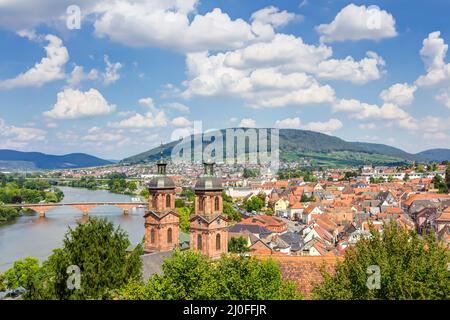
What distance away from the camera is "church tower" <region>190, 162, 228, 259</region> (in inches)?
1175

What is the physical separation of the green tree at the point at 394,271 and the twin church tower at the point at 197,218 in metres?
14.4

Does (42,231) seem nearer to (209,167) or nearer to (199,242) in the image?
(199,242)

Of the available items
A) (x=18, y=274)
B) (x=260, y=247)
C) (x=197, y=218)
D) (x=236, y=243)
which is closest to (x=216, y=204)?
(x=197, y=218)

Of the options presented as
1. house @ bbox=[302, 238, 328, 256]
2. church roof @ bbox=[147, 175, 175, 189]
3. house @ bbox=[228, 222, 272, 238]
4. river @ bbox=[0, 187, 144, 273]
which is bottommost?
river @ bbox=[0, 187, 144, 273]

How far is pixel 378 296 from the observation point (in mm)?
13617

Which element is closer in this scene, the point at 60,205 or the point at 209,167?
the point at 209,167

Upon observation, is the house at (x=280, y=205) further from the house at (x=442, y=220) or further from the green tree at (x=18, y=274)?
the green tree at (x=18, y=274)

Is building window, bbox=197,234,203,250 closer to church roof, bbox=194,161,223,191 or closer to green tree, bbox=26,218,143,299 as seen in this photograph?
church roof, bbox=194,161,223,191

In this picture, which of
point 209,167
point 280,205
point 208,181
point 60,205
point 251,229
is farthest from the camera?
point 280,205

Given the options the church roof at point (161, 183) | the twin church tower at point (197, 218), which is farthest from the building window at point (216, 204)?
the church roof at point (161, 183)

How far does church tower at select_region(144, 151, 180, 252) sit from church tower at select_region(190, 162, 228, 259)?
215cm

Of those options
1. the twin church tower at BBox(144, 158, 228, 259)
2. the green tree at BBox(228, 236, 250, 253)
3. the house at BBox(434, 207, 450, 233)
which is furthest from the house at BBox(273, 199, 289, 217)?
the twin church tower at BBox(144, 158, 228, 259)

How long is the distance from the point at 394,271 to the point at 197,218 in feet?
58.9

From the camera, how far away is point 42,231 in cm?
6619
